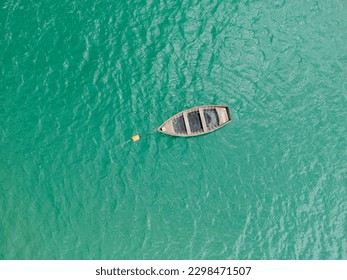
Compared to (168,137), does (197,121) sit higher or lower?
higher

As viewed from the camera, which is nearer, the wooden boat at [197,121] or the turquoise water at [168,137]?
the turquoise water at [168,137]

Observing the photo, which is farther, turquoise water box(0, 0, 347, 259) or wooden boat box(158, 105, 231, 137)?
wooden boat box(158, 105, 231, 137)

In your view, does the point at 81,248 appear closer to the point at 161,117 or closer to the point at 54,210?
the point at 54,210
